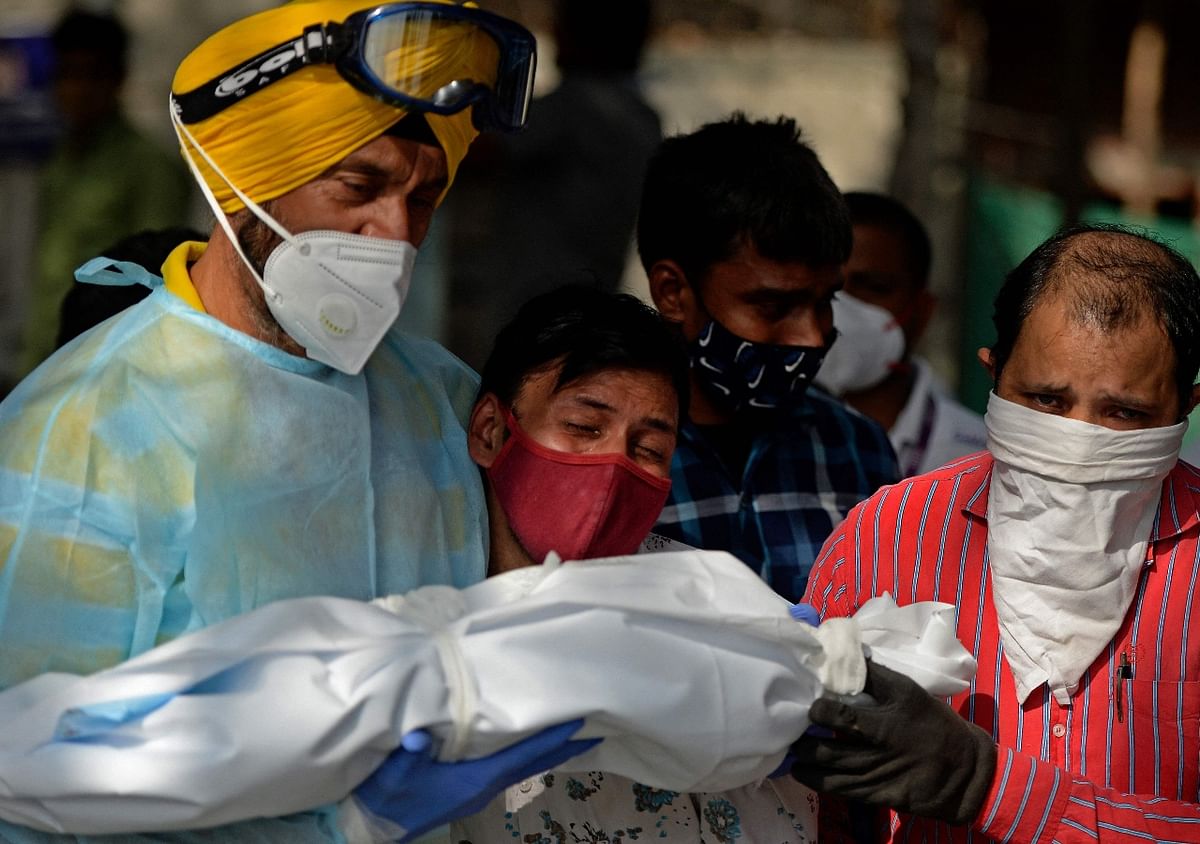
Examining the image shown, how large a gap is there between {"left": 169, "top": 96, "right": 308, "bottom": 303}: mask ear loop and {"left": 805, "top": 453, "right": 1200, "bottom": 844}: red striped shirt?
121 centimetres

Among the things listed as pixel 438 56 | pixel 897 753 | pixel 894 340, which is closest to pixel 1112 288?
pixel 897 753

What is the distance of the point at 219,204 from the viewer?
266 centimetres

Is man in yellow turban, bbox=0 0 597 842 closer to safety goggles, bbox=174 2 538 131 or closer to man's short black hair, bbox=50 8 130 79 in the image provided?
safety goggles, bbox=174 2 538 131

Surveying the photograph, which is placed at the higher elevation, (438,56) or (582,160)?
(438,56)

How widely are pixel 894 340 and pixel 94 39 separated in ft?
11.6

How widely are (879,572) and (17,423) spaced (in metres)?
1.52

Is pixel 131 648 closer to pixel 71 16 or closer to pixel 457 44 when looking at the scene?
pixel 457 44

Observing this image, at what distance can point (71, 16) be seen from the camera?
6973 millimetres

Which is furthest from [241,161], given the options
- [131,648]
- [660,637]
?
[660,637]

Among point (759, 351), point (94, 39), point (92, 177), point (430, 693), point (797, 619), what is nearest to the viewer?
point (430, 693)

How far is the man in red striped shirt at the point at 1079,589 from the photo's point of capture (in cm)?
276

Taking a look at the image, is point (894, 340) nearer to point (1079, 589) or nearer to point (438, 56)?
point (1079, 589)

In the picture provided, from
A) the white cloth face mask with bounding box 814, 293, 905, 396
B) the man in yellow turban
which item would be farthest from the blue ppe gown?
the white cloth face mask with bounding box 814, 293, 905, 396

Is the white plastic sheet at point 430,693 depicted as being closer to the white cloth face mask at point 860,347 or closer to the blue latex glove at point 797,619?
the blue latex glove at point 797,619
